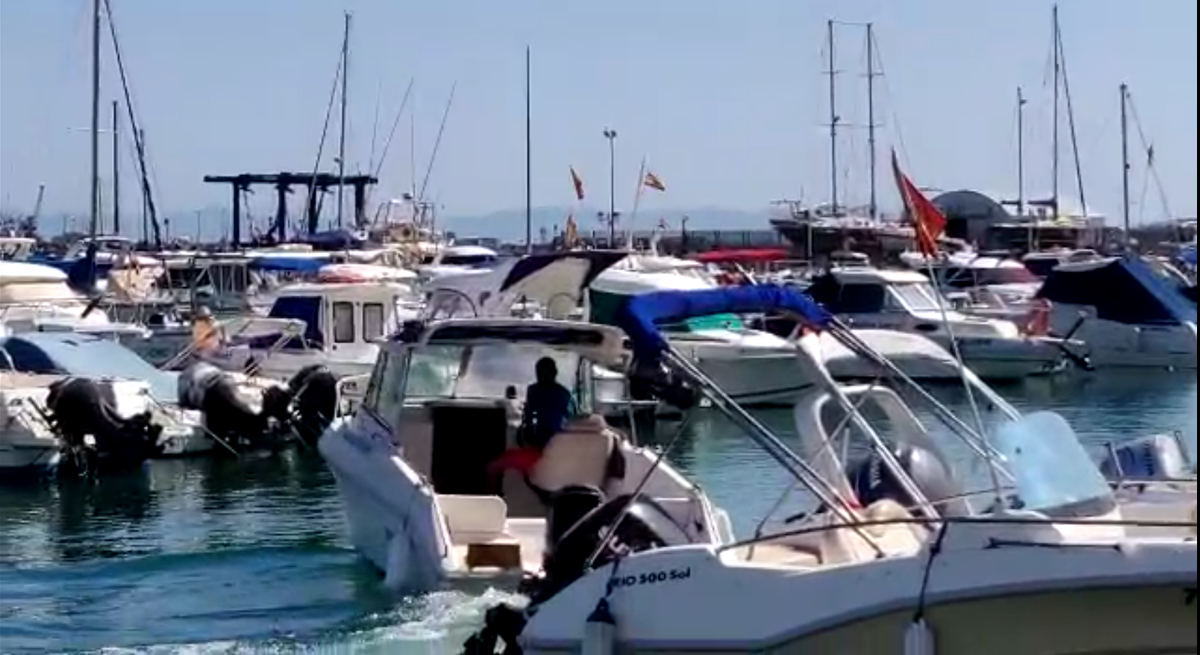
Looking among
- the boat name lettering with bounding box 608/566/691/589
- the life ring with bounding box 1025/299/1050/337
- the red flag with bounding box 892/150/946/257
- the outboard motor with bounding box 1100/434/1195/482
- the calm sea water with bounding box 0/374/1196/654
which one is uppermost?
the red flag with bounding box 892/150/946/257

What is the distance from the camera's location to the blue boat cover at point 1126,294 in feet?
147

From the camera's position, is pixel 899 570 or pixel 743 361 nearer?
pixel 899 570

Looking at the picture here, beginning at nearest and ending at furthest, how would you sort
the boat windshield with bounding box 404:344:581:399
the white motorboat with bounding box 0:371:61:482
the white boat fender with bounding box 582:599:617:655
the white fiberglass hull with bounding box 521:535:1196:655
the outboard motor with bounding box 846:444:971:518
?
the white fiberglass hull with bounding box 521:535:1196:655 → the white boat fender with bounding box 582:599:617:655 → the outboard motor with bounding box 846:444:971:518 → the boat windshield with bounding box 404:344:581:399 → the white motorboat with bounding box 0:371:61:482

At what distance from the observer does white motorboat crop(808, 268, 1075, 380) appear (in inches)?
1612

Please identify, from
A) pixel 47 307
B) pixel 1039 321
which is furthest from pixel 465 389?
pixel 1039 321

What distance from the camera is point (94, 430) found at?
26.5m

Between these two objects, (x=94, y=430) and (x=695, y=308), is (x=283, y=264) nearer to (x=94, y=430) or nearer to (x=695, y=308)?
(x=94, y=430)

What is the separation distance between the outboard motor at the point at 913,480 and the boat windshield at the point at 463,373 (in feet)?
24.2

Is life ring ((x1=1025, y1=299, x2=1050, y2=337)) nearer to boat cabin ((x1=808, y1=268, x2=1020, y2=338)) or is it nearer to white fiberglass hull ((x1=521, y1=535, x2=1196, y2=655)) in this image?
boat cabin ((x1=808, y1=268, x2=1020, y2=338))

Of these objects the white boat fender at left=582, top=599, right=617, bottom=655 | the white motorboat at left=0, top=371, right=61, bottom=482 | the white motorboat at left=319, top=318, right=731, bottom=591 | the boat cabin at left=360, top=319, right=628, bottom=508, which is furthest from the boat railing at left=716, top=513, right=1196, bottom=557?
the white motorboat at left=0, top=371, right=61, bottom=482

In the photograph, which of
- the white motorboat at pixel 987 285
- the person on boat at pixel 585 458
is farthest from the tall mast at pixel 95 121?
the person on boat at pixel 585 458

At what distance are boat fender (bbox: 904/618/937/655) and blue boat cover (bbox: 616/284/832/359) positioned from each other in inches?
140

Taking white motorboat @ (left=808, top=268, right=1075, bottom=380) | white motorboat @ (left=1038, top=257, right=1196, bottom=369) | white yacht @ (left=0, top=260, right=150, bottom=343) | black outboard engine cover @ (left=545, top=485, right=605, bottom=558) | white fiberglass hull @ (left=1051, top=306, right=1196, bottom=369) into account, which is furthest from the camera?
white motorboat @ (left=1038, top=257, right=1196, bottom=369)

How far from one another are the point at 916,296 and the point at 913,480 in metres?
32.2
